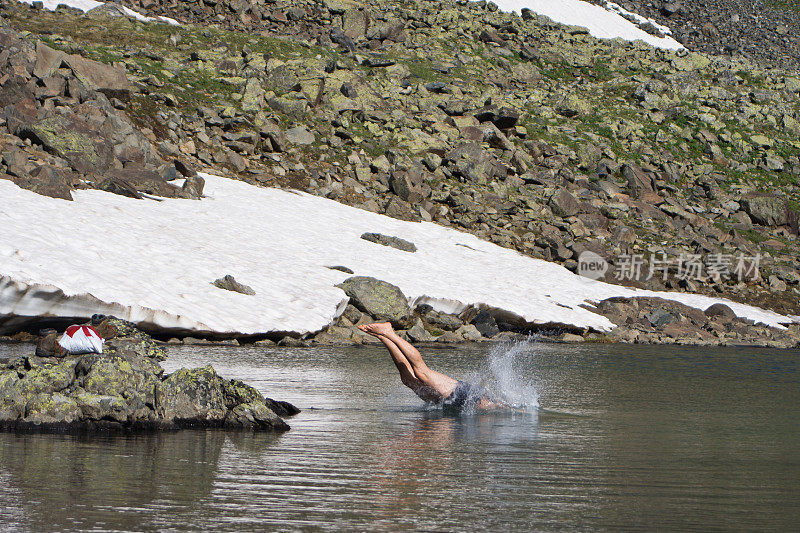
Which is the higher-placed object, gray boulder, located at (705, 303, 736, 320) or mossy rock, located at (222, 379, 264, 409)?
gray boulder, located at (705, 303, 736, 320)

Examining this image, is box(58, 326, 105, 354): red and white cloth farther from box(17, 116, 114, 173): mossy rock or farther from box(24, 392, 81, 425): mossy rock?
box(17, 116, 114, 173): mossy rock

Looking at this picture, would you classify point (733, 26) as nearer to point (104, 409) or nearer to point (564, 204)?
point (564, 204)

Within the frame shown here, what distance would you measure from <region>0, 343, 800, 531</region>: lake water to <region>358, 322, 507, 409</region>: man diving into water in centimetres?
38

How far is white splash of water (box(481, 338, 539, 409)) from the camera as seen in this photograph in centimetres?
1389

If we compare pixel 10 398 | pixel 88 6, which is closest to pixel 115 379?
pixel 10 398

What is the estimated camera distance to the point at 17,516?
5.90 m

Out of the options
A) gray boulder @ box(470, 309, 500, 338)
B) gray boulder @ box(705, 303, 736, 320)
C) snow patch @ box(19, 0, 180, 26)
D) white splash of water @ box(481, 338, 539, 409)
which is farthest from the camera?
snow patch @ box(19, 0, 180, 26)

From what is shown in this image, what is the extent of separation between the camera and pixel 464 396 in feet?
43.6

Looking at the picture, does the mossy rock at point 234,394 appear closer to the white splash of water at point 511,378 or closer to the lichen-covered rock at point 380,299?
the white splash of water at point 511,378

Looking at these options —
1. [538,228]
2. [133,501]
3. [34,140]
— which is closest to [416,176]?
[538,228]

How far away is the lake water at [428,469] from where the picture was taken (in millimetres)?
6207

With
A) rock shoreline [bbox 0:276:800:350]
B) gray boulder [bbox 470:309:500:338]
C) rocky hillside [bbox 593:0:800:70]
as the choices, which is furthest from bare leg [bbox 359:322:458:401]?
rocky hillside [bbox 593:0:800:70]

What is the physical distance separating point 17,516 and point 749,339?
31.0m

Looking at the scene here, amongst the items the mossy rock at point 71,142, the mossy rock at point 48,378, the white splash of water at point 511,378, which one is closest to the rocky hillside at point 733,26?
the mossy rock at point 71,142
